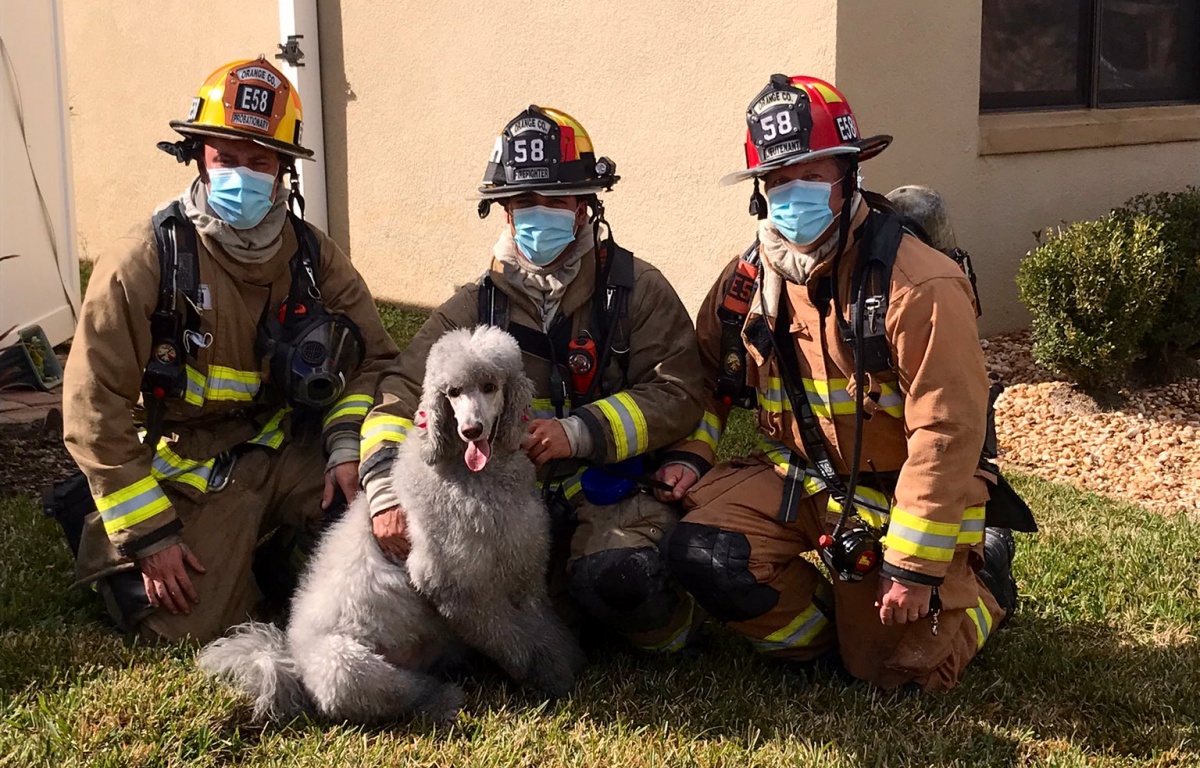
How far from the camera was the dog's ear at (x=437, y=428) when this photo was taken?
3516mm

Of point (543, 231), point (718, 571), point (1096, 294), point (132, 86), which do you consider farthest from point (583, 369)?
point (132, 86)

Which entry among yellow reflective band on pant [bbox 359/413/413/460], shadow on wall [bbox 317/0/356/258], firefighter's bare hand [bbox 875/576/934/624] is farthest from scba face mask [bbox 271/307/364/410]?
shadow on wall [bbox 317/0/356/258]

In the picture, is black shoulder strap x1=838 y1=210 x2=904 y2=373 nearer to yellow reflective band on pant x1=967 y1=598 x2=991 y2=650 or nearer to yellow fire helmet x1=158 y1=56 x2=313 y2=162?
yellow reflective band on pant x1=967 y1=598 x2=991 y2=650

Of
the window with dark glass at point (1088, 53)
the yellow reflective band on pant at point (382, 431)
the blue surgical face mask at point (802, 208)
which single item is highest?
the window with dark glass at point (1088, 53)

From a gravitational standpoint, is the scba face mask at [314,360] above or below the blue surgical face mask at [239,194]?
below

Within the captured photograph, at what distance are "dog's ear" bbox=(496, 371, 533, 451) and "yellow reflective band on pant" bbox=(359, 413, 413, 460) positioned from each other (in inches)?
19.1

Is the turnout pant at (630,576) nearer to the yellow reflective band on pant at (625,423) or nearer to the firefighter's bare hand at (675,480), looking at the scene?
the firefighter's bare hand at (675,480)

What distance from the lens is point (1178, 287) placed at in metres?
6.88

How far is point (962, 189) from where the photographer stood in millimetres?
7672

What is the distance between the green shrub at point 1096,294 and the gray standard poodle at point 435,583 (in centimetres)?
428

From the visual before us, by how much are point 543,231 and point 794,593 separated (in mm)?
1550

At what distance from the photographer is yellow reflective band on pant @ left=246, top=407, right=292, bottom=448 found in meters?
4.53

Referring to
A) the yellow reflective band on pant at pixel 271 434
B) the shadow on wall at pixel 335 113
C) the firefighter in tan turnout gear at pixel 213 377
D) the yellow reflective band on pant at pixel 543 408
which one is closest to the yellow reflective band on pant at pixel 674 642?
the yellow reflective band on pant at pixel 543 408

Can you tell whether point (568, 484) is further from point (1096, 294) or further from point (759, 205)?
point (1096, 294)
